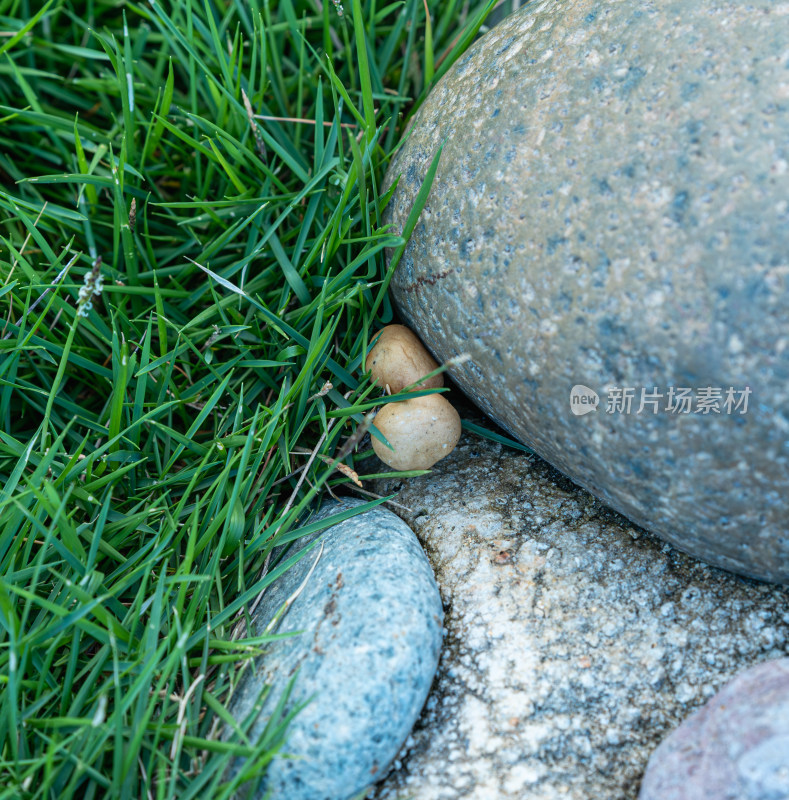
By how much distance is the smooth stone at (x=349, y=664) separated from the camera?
1.40 meters

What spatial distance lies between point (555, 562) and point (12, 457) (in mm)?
1440

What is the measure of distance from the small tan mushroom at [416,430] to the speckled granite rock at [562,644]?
170mm

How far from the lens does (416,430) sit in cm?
177

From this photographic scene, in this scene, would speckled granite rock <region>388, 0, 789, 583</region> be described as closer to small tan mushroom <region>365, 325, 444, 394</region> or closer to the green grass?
small tan mushroom <region>365, 325, 444, 394</region>

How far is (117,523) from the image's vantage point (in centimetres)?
171

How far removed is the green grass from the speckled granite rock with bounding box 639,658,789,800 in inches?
30.5

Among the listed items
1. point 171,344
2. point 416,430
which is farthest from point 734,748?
point 171,344

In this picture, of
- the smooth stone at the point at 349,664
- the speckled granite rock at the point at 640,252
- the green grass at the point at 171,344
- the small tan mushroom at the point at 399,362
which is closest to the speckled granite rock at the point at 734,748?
the speckled granite rock at the point at 640,252

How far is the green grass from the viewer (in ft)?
4.93

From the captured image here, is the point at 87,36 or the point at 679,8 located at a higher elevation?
the point at 87,36

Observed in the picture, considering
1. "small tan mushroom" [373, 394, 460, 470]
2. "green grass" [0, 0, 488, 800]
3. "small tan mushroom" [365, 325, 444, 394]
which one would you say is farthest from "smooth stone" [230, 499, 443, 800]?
"small tan mushroom" [365, 325, 444, 394]

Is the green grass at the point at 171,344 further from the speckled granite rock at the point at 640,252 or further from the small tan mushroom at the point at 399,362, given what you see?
the speckled granite rock at the point at 640,252

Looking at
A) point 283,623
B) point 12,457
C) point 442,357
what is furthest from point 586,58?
point 12,457

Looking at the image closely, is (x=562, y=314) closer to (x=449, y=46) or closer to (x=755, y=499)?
(x=755, y=499)
